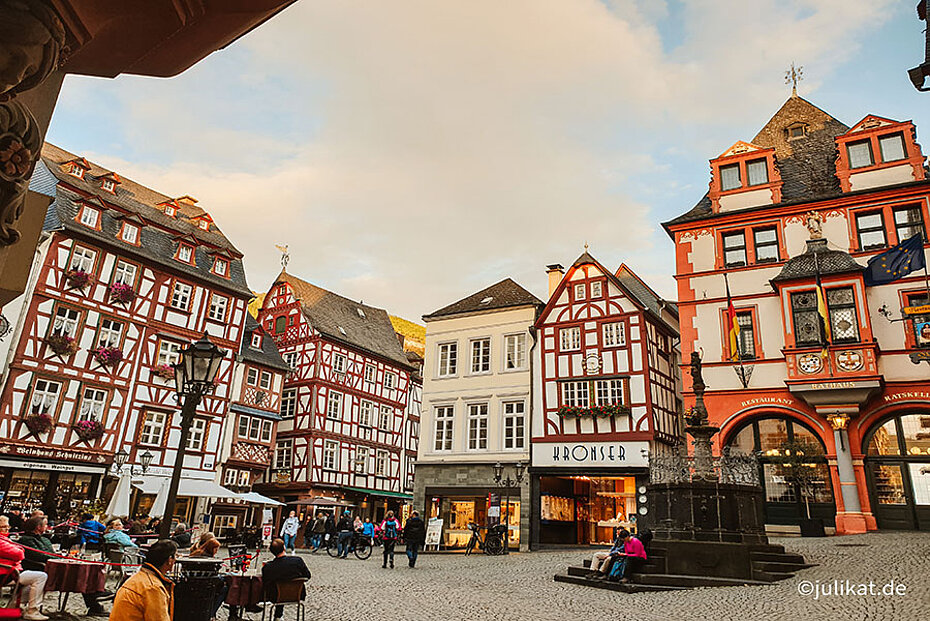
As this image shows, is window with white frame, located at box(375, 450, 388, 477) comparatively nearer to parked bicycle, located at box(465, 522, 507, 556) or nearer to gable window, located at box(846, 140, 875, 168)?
parked bicycle, located at box(465, 522, 507, 556)

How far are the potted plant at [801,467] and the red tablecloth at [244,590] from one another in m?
17.7

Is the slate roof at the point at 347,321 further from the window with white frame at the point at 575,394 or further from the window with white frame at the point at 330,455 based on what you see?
the window with white frame at the point at 575,394

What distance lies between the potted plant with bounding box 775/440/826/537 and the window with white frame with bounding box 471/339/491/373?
41.3 ft

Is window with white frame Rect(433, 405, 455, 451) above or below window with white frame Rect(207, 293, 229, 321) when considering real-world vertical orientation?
below

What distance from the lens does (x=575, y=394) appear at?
26.5m

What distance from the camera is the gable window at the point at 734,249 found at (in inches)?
949

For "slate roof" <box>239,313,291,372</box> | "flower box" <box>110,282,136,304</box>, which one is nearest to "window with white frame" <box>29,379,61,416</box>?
"flower box" <box>110,282,136,304</box>

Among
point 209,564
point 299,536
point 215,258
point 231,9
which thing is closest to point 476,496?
point 299,536

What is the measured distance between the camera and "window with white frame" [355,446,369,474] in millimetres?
37500

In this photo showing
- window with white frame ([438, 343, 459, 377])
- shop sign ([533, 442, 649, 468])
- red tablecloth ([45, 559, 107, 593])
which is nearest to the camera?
red tablecloth ([45, 559, 107, 593])

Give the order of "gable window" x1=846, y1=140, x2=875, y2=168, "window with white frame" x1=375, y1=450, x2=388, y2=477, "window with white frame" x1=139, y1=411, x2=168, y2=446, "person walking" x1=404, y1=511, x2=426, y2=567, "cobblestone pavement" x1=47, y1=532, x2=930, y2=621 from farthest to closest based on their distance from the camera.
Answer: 1. "window with white frame" x1=375, y1=450, x2=388, y2=477
2. "window with white frame" x1=139, y1=411, x2=168, y2=446
3. "gable window" x1=846, y1=140, x2=875, y2=168
4. "person walking" x1=404, y1=511, x2=426, y2=567
5. "cobblestone pavement" x1=47, y1=532, x2=930, y2=621

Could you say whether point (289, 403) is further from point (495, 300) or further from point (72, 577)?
point (72, 577)

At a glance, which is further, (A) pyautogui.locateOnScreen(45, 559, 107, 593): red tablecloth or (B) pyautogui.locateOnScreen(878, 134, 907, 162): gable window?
(B) pyautogui.locateOnScreen(878, 134, 907, 162): gable window

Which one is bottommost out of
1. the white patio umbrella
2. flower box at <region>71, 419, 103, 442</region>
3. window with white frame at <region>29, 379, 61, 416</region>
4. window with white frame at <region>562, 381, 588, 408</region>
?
the white patio umbrella
